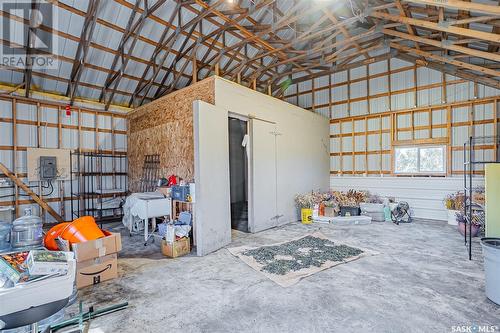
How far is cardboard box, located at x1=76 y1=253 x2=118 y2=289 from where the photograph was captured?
11.5 feet

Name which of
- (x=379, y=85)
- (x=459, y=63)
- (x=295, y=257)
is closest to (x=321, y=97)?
(x=379, y=85)

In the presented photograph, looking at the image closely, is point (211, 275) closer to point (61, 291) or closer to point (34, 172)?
point (61, 291)

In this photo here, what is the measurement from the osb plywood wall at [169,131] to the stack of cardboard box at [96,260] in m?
2.32

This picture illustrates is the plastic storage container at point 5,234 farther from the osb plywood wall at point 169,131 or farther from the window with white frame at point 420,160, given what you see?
the window with white frame at point 420,160

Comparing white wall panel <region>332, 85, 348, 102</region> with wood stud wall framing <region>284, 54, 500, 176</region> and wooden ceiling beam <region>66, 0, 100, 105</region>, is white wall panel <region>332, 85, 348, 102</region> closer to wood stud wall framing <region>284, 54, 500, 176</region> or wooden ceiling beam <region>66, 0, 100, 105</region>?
wood stud wall framing <region>284, 54, 500, 176</region>

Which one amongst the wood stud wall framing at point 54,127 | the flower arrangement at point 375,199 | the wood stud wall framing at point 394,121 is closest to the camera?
the wood stud wall framing at point 54,127

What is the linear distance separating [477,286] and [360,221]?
4.03m

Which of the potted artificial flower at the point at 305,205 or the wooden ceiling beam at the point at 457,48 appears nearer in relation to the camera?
the wooden ceiling beam at the point at 457,48

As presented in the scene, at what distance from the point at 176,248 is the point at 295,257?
2165 millimetres

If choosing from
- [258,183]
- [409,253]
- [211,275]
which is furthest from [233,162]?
[409,253]

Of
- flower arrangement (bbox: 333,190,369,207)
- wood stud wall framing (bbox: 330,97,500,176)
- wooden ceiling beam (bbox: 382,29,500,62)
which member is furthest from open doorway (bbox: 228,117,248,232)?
wooden ceiling beam (bbox: 382,29,500,62)

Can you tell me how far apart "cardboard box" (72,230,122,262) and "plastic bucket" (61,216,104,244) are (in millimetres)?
80

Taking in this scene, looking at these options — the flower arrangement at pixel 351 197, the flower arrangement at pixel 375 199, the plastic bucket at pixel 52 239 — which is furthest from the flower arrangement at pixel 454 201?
the plastic bucket at pixel 52 239

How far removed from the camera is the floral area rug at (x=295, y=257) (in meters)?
3.84
